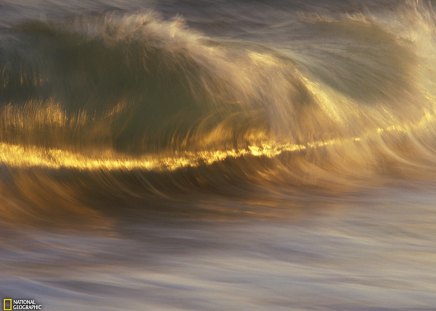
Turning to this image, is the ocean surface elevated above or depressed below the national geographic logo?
above

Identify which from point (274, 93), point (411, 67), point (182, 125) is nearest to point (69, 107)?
point (182, 125)

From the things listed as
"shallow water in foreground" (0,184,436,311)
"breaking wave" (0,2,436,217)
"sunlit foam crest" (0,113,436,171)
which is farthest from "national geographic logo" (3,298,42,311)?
"sunlit foam crest" (0,113,436,171)

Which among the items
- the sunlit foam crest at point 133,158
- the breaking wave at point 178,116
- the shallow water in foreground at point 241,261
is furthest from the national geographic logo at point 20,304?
the sunlit foam crest at point 133,158

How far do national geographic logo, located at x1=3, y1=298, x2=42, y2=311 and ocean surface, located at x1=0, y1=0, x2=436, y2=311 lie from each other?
0.03 meters

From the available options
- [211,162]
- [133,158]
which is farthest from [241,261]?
[211,162]

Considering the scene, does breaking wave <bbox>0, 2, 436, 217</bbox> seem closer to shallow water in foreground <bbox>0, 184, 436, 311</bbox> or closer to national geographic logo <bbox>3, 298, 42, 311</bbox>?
shallow water in foreground <bbox>0, 184, 436, 311</bbox>

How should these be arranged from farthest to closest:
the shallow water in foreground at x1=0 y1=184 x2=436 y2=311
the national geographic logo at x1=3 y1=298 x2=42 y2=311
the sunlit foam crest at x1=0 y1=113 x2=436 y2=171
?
1. the sunlit foam crest at x1=0 y1=113 x2=436 y2=171
2. the shallow water in foreground at x1=0 y1=184 x2=436 y2=311
3. the national geographic logo at x1=3 y1=298 x2=42 y2=311

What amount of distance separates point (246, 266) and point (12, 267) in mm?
639

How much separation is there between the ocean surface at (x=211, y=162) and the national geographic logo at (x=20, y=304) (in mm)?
29

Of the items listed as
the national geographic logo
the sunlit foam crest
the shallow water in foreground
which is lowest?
the national geographic logo

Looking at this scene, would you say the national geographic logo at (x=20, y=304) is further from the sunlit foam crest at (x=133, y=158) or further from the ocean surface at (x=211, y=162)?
the sunlit foam crest at (x=133, y=158)

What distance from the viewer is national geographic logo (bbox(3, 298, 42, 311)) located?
342 cm

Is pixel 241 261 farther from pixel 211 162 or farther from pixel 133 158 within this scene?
pixel 211 162

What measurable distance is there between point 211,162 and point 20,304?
2.30 metres
